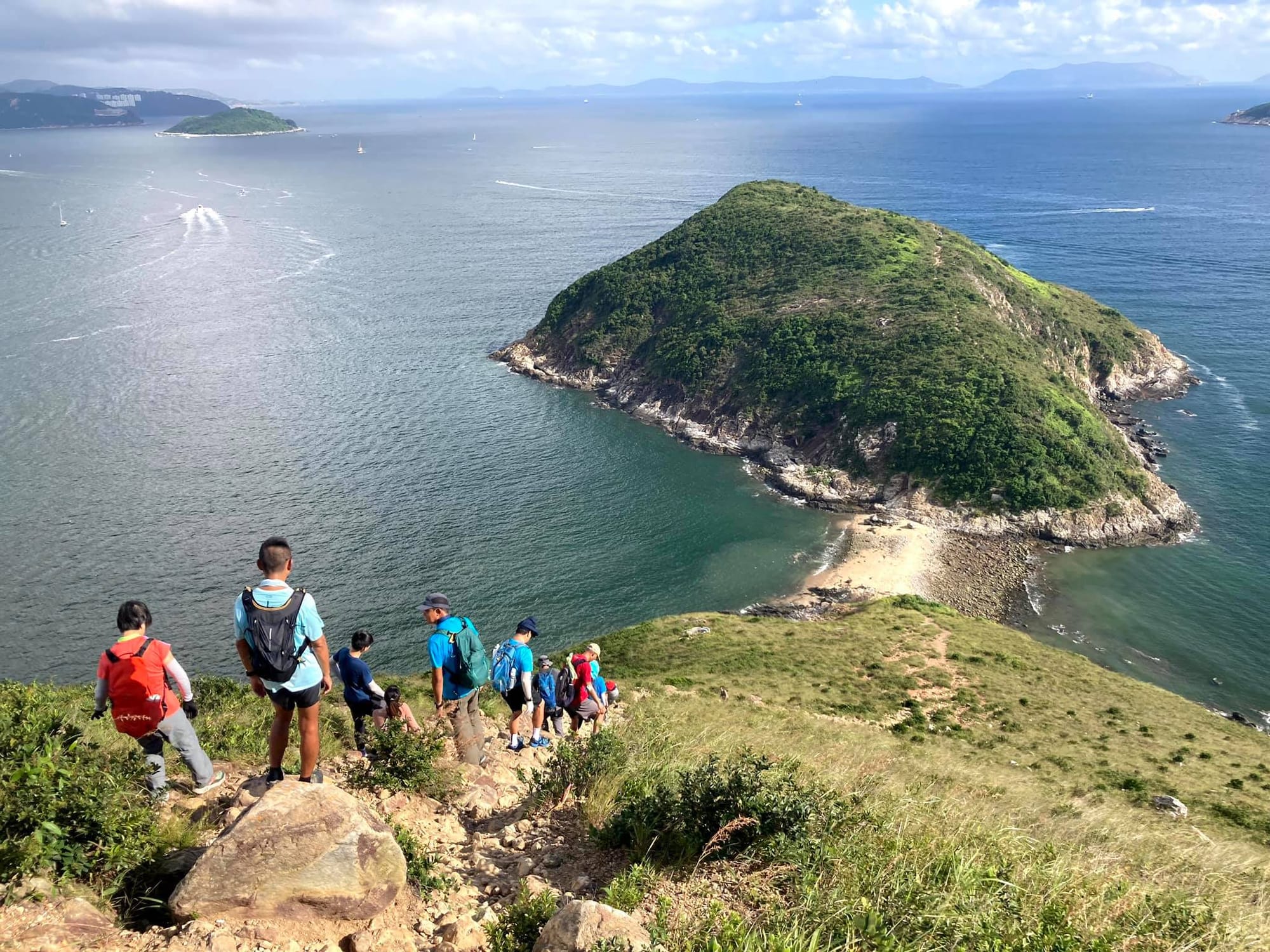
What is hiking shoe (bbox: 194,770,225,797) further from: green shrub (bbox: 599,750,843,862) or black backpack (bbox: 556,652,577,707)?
black backpack (bbox: 556,652,577,707)

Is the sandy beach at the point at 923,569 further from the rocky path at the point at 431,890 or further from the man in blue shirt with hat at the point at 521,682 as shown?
the rocky path at the point at 431,890

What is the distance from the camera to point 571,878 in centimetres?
830

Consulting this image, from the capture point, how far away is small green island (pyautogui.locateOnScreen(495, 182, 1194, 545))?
5481 centimetres

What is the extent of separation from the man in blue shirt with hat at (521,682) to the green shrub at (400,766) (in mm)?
2785

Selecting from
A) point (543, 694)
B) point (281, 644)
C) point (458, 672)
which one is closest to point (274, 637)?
point (281, 644)

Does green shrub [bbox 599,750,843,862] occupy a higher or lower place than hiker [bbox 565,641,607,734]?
higher

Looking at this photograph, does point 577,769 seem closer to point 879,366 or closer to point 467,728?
point 467,728

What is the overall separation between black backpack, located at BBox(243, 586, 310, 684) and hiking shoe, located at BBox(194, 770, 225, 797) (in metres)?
2.09

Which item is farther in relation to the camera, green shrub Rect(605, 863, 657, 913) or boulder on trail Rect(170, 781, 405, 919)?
green shrub Rect(605, 863, 657, 913)

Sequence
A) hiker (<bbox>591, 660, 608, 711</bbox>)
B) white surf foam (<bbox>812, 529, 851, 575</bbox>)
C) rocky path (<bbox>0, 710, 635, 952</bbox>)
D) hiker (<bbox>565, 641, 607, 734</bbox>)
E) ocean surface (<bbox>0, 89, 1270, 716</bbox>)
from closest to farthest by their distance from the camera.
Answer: rocky path (<bbox>0, 710, 635, 952</bbox>), hiker (<bbox>565, 641, 607, 734</bbox>), hiker (<bbox>591, 660, 608, 711</bbox>), ocean surface (<bbox>0, 89, 1270, 716</bbox>), white surf foam (<bbox>812, 529, 851, 575</bbox>)

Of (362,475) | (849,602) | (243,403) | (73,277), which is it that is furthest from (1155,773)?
(73,277)

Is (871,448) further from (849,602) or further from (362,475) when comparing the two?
(362,475)

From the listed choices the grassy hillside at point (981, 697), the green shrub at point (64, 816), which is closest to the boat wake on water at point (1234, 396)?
the grassy hillside at point (981, 697)

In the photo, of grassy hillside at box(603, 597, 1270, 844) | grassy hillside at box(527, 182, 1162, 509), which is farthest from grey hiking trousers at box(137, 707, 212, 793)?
grassy hillside at box(527, 182, 1162, 509)
